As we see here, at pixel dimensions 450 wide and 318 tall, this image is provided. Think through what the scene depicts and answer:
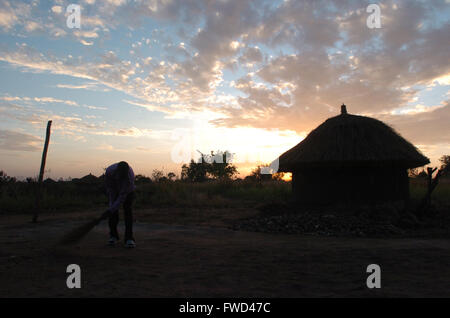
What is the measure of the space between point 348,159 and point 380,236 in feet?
8.63

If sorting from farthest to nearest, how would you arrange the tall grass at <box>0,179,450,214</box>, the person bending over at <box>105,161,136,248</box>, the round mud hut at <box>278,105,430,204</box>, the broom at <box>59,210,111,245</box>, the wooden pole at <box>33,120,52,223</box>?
the tall grass at <box>0,179,450,214</box>
the round mud hut at <box>278,105,430,204</box>
the wooden pole at <box>33,120,52,223</box>
the person bending over at <box>105,161,136,248</box>
the broom at <box>59,210,111,245</box>

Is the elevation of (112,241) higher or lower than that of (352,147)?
lower

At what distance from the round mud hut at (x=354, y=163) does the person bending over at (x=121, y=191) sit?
17.3ft

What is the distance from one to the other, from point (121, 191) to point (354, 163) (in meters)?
6.03

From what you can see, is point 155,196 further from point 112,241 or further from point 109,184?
point 109,184

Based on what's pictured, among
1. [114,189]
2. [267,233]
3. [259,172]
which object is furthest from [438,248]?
[259,172]

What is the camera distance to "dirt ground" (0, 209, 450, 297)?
3.11m

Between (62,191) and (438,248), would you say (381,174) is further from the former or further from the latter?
(62,191)

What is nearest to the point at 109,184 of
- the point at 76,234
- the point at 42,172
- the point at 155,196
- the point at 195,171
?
the point at 76,234

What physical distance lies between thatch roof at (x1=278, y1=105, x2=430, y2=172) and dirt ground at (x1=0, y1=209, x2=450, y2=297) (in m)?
3.06

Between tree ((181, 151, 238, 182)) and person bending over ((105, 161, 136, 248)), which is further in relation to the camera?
tree ((181, 151, 238, 182))

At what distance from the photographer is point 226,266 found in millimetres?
4023

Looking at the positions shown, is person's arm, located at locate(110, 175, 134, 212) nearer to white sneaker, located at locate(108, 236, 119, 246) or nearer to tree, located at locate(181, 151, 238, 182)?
white sneaker, located at locate(108, 236, 119, 246)

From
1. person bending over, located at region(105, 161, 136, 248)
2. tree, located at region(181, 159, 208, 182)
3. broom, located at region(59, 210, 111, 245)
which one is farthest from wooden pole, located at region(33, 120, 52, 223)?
tree, located at region(181, 159, 208, 182)
